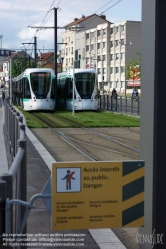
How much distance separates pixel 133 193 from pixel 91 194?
409 millimetres

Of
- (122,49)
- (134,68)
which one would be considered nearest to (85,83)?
(134,68)

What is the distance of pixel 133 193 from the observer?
4.50 m

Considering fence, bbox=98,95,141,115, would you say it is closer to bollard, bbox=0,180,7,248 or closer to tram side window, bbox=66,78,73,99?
tram side window, bbox=66,78,73,99

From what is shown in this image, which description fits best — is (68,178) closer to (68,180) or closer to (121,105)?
(68,180)

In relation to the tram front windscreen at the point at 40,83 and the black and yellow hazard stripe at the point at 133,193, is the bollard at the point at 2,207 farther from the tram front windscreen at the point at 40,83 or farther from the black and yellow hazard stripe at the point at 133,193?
the tram front windscreen at the point at 40,83

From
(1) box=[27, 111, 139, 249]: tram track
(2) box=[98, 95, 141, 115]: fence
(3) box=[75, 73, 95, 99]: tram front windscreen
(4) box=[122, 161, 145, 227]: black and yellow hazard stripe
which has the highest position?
(3) box=[75, 73, 95, 99]: tram front windscreen

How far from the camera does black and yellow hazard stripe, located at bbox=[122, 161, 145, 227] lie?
4430 mm

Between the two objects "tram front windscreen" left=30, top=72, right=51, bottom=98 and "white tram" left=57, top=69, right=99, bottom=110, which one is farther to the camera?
"tram front windscreen" left=30, top=72, right=51, bottom=98

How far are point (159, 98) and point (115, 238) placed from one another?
2372 mm

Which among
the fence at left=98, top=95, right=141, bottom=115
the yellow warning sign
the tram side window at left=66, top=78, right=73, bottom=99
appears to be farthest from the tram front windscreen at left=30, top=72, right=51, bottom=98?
the yellow warning sign

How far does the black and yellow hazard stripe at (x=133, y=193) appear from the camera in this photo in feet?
14.5

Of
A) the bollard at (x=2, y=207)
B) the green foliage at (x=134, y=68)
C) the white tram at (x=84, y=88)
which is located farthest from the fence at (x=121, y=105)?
the green foliage at (x=134, y=68)

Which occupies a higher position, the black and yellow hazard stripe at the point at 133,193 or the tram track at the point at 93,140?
the black and yellow hazard stripe at the point at 133,193

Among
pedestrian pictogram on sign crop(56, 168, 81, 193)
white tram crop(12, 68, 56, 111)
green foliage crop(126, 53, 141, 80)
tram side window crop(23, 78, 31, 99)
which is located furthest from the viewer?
green foliage crop(126, 53, 141, 80)
